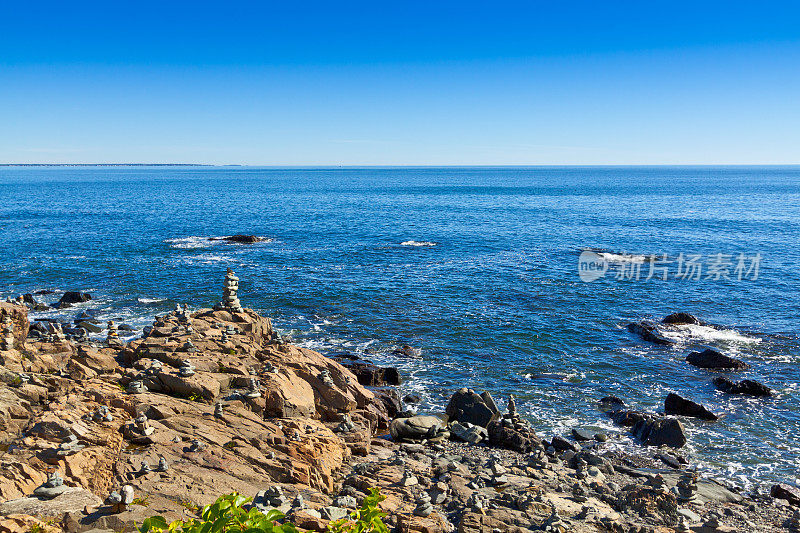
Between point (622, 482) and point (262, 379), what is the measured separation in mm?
20079

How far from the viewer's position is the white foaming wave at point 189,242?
8889 centimetres

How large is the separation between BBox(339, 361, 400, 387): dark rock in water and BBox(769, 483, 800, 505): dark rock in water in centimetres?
2337

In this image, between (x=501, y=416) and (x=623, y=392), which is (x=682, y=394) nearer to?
(x=623, y=392)

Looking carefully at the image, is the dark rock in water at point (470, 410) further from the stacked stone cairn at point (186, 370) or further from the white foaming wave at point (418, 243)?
the white foaming wave at point (418, 243)

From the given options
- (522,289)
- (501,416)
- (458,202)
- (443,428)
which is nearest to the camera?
(443,428)

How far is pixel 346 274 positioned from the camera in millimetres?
69625

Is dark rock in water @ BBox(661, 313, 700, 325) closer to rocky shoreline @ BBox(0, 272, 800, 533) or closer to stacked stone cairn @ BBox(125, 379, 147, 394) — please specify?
rocky shoreline @ BBox(0, 272, 800, 533)

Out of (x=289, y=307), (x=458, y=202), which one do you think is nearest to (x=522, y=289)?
(x=289, y=307)

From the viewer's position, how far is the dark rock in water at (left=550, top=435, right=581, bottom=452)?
1209 inches

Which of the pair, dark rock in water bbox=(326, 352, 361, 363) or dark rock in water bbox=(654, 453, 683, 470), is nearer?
dark rock in water bbox=(654, 453, 683, 470)

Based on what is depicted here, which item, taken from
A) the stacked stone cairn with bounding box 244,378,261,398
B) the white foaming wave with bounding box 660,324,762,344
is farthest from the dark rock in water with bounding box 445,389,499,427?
the white foaming wave with bounding box 660,324,762,344

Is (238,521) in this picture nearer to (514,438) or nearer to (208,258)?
(514,438)

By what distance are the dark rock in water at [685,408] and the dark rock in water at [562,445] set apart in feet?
29.2

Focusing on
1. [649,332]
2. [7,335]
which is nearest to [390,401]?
[7,335]
